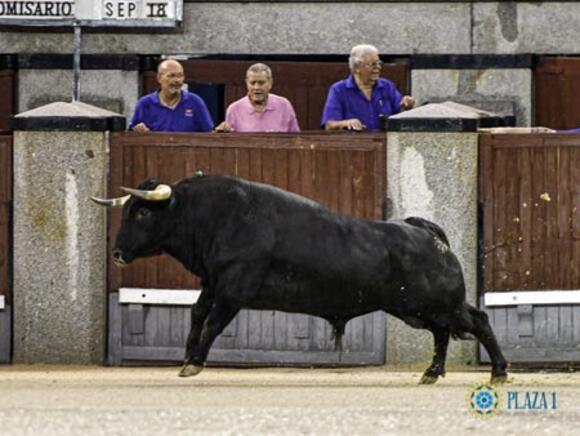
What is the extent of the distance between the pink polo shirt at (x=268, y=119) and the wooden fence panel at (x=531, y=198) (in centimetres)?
136

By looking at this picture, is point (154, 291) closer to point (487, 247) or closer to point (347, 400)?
point (487, 247)

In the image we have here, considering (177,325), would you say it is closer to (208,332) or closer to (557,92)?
(208,332)

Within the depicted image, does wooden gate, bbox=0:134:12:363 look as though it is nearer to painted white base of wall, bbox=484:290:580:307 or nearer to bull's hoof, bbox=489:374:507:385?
painted white base of wall, bbox=484:290:580:307

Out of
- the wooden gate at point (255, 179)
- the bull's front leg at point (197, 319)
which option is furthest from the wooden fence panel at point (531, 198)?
the bull's front leg at point (197, 319)

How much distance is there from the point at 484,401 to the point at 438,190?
155 inches

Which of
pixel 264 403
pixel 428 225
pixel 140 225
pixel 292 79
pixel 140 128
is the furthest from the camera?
pixel 292 79

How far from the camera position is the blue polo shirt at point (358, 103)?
20812 mm

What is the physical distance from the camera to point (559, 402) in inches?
660

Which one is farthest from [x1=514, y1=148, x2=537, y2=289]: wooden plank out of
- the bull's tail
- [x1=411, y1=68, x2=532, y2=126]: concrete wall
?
[x1=411, y1=68, x2=532, y2=126]: concrete wall

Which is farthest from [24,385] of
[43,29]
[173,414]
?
[43,29]

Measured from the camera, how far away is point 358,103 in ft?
68.4

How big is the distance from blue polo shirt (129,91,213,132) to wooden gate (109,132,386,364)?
0.66ft

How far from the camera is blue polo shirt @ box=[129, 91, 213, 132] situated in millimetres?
20750

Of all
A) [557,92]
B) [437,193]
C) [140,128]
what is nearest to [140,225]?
[140,128]
